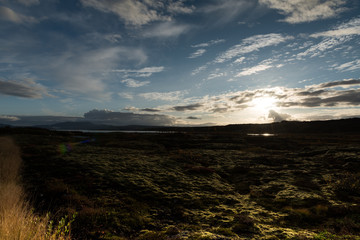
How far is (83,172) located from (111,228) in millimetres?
13147

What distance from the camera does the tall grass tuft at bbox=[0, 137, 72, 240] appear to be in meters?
6.16

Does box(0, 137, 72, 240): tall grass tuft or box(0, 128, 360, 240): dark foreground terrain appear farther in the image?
box(0, 128, 360, 240): dark foreground terrain

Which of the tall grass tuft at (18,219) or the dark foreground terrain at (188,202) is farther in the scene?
Answer: the dark foreground terrain at (188,202)

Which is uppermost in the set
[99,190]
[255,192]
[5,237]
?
[5,237]

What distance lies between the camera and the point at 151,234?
11.1m

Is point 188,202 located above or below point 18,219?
below

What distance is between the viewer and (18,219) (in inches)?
278

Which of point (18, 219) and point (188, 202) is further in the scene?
point (188, 202)

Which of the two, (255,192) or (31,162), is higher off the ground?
(31,162)

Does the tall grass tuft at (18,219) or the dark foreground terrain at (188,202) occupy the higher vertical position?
the tall grass tuft at (18,219)

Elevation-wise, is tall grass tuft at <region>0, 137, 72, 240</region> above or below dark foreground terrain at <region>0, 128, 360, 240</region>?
above

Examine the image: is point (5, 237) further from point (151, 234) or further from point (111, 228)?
point (151, 234)

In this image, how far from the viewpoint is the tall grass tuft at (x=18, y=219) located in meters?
6.16

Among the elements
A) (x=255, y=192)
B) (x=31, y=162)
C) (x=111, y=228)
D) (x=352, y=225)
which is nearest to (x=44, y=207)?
(x=111, y=228)
